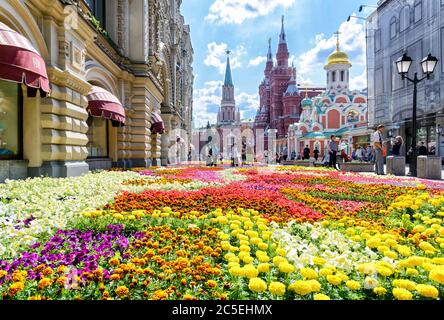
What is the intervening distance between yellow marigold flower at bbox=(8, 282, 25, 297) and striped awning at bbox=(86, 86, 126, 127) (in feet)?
37.5

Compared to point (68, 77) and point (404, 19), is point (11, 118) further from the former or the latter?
point (404, 19)

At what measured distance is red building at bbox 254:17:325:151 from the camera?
281 feet

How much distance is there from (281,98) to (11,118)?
88.7 meters

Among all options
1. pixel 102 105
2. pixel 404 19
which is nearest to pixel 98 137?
pixel 102 105

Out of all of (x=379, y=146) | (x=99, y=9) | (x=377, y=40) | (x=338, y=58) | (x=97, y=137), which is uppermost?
(x=338, y=58)

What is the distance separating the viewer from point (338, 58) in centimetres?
6444

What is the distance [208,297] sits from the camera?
2.40 metres

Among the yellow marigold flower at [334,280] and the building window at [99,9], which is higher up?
the building window at [99,9]

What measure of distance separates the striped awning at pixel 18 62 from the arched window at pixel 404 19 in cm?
3147

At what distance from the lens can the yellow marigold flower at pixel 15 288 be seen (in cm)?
224

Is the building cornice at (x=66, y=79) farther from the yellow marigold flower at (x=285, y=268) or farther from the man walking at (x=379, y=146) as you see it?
the man walking at (x=379, y=146)

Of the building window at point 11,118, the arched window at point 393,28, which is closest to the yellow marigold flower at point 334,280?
the building window at point 11,118

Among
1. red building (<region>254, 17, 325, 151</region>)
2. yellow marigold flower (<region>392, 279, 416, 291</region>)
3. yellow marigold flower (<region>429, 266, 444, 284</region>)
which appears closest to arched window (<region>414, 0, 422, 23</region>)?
yellow marigold flower (<region>429, 266, 444, 284</region>)
